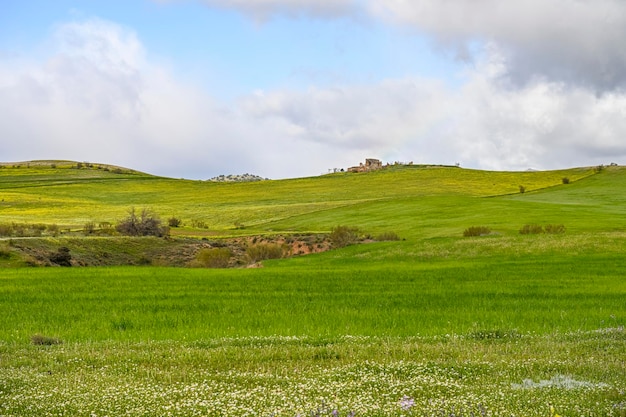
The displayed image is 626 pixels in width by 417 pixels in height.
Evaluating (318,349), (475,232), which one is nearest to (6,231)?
(475,232)

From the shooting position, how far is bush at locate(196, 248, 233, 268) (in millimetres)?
49594

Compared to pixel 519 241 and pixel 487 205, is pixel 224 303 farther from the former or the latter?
pixel 487 205

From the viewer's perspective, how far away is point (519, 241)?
43438mm

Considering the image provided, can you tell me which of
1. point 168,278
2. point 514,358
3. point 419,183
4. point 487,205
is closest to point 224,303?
point 168,278

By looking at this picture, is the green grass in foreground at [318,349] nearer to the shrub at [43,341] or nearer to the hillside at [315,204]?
the shrub at [43,341]

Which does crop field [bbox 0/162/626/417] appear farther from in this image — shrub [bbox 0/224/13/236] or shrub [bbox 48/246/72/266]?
shrub [bbox 0/224/13/236]

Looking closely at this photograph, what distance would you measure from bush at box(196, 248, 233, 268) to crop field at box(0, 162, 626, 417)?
275 inches

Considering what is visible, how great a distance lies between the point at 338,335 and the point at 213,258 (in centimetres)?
3736

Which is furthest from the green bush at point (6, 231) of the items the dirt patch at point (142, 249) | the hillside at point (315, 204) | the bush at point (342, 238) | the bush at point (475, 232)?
the bush at point (475, 232)

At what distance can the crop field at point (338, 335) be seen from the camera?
27.0ft

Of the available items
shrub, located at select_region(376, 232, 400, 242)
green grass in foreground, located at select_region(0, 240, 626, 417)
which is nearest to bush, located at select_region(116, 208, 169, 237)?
shrub, located at select_region(376, 232, 400, 242)

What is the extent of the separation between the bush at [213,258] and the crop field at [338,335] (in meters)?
6.99

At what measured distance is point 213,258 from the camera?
5028cm

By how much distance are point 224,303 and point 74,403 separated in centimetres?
1281
